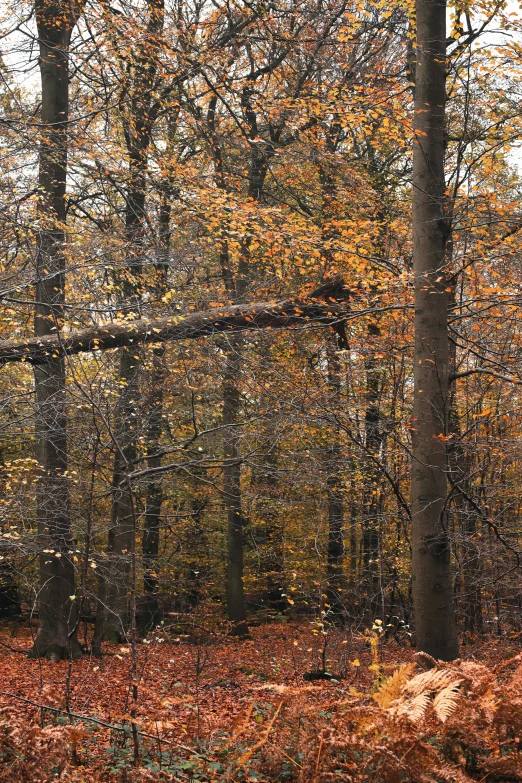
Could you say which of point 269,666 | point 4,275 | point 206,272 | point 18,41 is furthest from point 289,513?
point 18,41

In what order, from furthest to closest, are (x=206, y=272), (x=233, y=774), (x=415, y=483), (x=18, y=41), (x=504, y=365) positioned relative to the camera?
(x=206, y=272) → (x=18, y=41) → (x=504, y=365) → (x=415, y=483) → (x=233, y=774)

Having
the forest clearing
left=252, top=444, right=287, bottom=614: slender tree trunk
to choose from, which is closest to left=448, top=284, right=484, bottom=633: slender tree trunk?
the forest clearing

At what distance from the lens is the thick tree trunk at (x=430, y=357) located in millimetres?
5758

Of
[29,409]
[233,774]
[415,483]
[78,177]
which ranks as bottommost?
[233,774]

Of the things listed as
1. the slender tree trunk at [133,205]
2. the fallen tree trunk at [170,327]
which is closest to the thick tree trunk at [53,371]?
the fallen tree trunk at [170,327]

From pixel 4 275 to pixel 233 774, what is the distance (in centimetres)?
661

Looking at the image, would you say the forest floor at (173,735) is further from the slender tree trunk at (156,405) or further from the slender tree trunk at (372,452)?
the slender tree trunk at (156,405)

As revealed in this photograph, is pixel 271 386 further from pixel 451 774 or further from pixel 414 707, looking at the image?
pixel 451 774

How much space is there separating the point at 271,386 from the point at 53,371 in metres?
3.42

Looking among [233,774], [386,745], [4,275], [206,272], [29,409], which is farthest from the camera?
[206,272]

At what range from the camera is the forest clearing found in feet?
12.6

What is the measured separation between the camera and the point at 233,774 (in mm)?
3303

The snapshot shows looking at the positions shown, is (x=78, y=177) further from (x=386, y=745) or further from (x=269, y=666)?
(x=386, y=745)

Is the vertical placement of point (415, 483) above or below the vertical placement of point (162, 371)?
below
